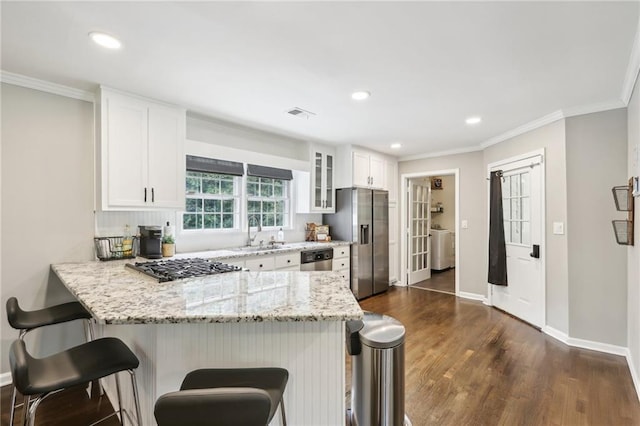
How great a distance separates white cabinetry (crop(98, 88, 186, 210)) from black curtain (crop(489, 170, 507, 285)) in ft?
12.9

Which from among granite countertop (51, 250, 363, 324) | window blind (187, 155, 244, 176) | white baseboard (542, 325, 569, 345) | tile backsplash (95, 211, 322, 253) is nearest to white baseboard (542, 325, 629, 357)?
white baseboard (542, 325, 569, 345)

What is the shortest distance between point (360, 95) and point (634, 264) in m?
2.64

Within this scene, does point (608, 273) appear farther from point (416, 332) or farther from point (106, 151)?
point (106, 151)

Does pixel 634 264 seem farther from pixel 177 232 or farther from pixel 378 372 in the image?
pixel 177 232

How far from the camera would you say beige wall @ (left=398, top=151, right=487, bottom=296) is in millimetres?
4645

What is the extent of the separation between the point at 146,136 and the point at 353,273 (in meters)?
3.21

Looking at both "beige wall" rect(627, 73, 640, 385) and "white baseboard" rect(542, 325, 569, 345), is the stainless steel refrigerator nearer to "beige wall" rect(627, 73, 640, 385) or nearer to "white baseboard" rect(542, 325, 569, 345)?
"white baseboard" rect(542, 325, 569, 345)

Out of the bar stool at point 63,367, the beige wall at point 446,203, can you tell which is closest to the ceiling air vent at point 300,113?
the bar stool at point 63,367

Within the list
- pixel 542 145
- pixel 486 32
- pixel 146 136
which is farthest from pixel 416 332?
pixel 146 136

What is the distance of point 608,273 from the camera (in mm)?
2941

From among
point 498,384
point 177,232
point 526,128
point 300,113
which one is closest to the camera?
point 498,384

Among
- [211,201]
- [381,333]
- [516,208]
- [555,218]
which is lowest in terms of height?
[381,333]

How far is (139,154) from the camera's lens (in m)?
2.77

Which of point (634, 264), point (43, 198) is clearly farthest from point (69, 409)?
point (634, 264)
